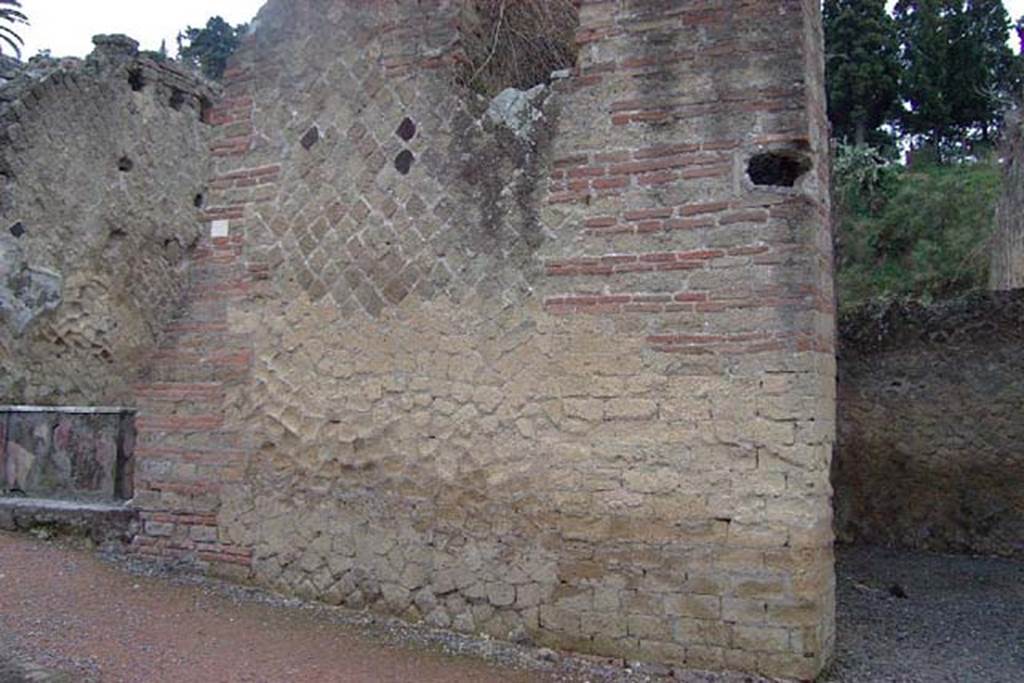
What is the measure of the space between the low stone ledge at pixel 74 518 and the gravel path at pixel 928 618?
449 centimetres

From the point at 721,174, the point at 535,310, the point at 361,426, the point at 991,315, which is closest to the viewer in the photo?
the point at 721,174

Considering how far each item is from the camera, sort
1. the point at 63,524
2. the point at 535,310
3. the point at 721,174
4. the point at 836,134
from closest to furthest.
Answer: the point at 721,174 < the point at 535,310 < the point at 63,524 < the point at 836,134

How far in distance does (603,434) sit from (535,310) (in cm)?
76

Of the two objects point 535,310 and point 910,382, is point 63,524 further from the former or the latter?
point 910,382

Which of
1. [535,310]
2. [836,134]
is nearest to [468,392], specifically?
[535,310]

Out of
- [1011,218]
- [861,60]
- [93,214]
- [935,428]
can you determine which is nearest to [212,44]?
[861,60]

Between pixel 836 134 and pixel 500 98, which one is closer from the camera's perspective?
pixel 500 98

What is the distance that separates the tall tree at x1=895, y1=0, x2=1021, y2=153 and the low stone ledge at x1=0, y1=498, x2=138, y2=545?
25.1 meters

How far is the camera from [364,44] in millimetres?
5723

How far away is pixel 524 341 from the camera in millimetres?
5027

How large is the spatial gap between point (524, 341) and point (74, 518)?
11.8 feet

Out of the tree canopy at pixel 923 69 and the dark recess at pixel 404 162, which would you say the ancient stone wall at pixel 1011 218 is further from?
the tree canopy at pixel 923 69

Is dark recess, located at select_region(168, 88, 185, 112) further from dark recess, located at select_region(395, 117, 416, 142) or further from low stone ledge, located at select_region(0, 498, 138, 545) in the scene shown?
dark recess, located at select_region(395, 117, 416, 142)

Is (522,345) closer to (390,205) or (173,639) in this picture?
(390,205)
